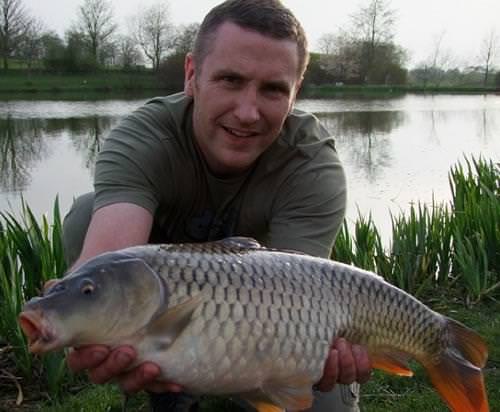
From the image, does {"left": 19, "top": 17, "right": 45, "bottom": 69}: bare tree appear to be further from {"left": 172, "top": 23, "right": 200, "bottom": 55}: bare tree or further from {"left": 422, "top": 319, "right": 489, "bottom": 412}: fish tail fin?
{"left": 422, "top": 319, "right": 489, "bottom": 412}: fish tail fin

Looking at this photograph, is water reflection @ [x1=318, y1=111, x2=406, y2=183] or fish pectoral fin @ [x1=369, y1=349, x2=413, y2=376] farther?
water reflection @ [x1=318, y1=111, x2=406, y2=183]

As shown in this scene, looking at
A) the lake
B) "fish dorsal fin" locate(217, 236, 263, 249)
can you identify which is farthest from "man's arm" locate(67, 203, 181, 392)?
the lake

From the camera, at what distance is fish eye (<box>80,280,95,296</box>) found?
112 cm

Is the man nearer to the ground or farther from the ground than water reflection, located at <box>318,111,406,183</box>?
farther from the ground

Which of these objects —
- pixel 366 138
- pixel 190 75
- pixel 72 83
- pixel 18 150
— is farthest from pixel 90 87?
pixel 190 75

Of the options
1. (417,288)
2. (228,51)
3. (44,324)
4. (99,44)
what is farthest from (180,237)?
(99,44)

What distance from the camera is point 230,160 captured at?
1.78 m

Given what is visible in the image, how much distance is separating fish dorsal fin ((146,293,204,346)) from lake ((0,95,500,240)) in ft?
8.00

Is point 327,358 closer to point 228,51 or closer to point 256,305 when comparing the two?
point 256,305

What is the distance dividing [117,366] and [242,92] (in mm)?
845

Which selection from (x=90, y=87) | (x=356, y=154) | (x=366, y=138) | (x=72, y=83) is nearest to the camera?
(x=356, y=154)

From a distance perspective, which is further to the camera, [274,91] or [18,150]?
[18,150]

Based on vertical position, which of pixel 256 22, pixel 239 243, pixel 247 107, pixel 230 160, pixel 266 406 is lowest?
pixel 266 406

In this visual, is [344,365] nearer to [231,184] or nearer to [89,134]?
[231,184]
